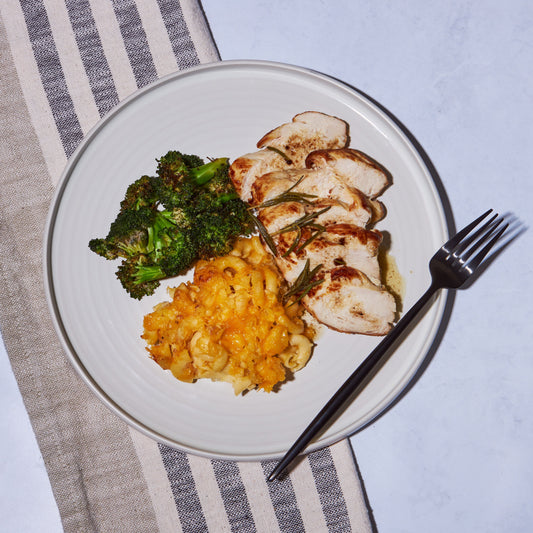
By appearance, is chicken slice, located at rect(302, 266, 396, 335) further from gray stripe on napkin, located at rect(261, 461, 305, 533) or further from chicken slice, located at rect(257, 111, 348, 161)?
gray stripe on napkin, located at rect(261, 461, 305, 533)

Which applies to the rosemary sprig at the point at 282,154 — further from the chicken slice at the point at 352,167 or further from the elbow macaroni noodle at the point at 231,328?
the elbow macaroni noodle at the point at 231,328

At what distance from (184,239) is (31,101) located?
148cm

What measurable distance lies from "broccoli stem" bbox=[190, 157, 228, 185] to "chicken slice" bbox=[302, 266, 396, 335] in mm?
955

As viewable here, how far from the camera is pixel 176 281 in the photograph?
129 inches

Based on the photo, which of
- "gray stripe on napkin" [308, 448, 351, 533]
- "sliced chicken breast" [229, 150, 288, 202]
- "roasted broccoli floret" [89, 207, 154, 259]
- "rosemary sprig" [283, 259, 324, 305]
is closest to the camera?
"rosemary sprig" [283, 259, 324, 305]

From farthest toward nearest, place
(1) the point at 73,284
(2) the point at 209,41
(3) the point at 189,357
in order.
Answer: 1. (2) the point at 209,41
2. (1) the point at 73,284
3. (3) the point at 189,357

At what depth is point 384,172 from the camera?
10.6 ft

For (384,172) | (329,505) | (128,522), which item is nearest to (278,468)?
(329,505)

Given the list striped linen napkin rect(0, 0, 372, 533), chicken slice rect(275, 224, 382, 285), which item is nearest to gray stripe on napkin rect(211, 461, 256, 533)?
striped linen napkin rect(0, 0, 372, 533)

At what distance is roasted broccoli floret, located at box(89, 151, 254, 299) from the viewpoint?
9.93 feet

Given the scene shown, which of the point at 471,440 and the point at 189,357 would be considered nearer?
the point at 189,357

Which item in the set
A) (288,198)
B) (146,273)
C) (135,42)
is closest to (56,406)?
(146,273)

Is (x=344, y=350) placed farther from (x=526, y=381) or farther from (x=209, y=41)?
(x=209, y=41)

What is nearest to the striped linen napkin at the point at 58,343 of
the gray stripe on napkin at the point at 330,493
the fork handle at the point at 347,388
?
the gray stripe on napkin at the point at 330,493
